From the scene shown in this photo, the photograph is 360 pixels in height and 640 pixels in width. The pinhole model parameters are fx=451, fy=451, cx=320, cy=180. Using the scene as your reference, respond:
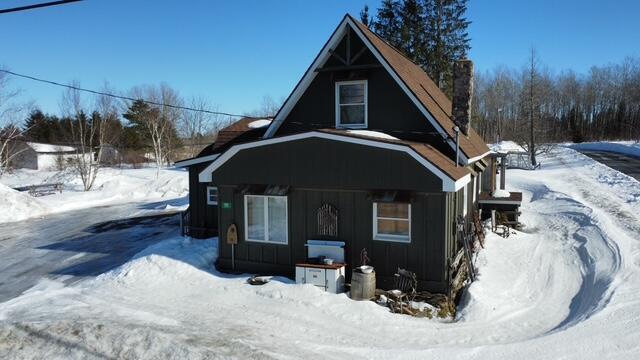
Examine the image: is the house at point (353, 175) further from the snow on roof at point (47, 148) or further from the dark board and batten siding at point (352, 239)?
the snow on roof at point (47, 148)

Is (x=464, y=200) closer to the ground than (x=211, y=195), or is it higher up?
higher up

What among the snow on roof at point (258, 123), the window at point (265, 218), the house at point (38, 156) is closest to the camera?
the window at point (265, 218)

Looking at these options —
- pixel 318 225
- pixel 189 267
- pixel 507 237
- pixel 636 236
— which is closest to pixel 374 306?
pixel 318 225

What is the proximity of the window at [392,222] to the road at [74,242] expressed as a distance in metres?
8.62

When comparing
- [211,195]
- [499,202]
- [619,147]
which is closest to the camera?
[211,195]

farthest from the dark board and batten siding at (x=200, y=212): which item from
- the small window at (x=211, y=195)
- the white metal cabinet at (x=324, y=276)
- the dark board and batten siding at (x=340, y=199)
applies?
the white metal cabinet at (x=324, y=276)

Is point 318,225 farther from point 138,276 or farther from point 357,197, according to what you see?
point 138,276

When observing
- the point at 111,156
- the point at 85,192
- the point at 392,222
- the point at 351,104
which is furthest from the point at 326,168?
the point at 111,156

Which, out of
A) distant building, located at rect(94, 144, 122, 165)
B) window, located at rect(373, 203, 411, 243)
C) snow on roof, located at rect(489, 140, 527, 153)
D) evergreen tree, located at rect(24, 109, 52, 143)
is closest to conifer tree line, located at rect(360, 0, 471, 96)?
snow on roof, located at rect(489, 140, 527, 153)

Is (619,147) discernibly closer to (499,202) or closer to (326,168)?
(499,202)

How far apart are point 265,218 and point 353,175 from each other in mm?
2818

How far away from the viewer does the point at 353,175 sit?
11.2 m

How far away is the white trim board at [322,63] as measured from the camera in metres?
12.8

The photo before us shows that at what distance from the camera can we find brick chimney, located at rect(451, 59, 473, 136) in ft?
46.5
